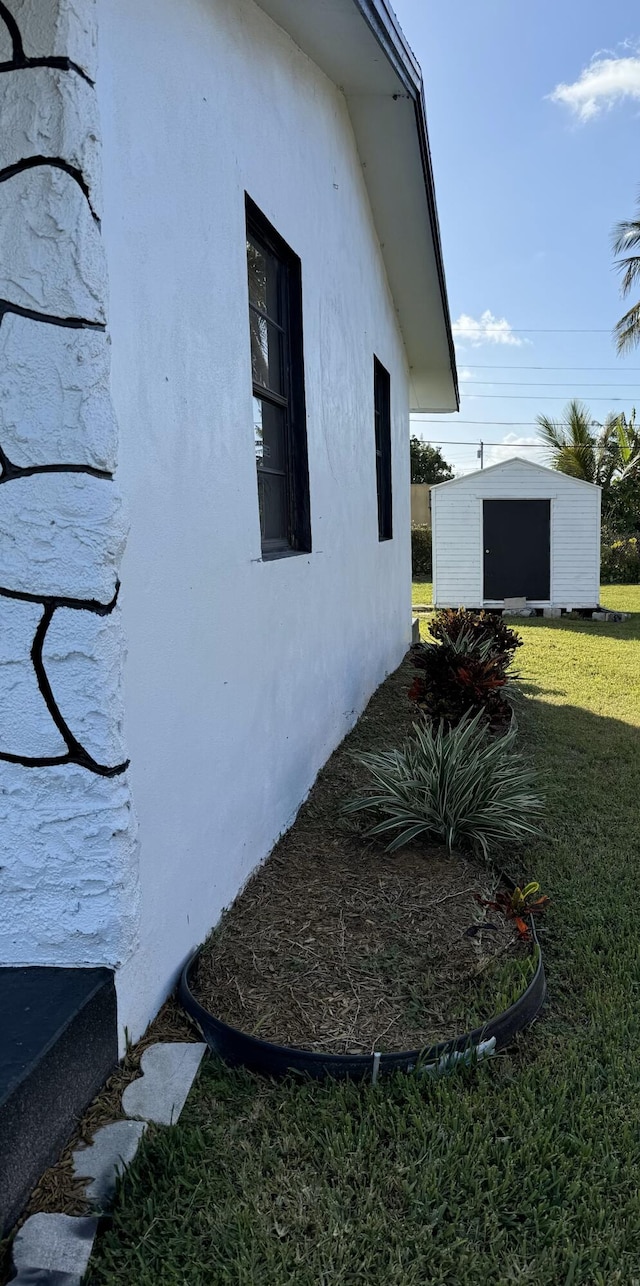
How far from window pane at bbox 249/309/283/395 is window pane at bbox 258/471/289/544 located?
48cm

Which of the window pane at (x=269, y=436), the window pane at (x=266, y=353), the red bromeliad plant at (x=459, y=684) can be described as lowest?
the red bromeliad plant at (x=459, y=684)

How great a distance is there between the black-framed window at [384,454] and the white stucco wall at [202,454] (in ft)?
11.6

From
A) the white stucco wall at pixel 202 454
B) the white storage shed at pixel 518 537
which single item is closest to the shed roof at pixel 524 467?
the white storage shed at pixel 518 537

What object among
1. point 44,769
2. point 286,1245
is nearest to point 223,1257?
point 286,1245

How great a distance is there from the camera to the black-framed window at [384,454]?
28.4ft

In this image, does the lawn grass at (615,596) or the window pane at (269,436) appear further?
the lawn grass at (615,596)

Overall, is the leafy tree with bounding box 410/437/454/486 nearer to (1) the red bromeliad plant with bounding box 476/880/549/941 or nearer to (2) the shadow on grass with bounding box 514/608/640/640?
(2) the shadow on grass with bounding box 514/608/640/640

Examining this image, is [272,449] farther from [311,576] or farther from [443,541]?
[443,541]

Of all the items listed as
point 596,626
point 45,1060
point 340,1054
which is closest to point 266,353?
point 340,1054

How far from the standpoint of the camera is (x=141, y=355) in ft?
8.13

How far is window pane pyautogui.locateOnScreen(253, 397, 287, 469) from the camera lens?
4.24 metres

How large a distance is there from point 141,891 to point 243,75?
3.33 meters

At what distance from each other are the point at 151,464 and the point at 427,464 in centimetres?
3979

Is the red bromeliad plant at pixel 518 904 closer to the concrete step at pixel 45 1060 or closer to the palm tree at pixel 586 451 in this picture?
the concrete step at pixel 45 1060
